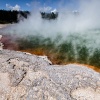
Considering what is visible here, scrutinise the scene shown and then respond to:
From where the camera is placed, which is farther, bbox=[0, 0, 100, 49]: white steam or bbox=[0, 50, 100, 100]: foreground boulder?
bbox=[0, 0, 100, 49]: white steam

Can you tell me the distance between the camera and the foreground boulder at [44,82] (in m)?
11.6

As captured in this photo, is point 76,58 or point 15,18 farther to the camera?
point 15,18

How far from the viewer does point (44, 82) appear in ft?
41.4

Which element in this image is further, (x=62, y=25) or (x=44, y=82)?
(x=62, y=25)

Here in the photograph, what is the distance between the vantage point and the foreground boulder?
1162cm

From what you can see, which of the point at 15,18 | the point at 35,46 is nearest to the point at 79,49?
the point at 35,46

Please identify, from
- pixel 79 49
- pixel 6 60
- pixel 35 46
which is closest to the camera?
pixel 6 60

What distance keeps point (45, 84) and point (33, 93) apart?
1.13 m

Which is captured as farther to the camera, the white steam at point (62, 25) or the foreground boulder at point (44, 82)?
the white steam at point (62, 25)

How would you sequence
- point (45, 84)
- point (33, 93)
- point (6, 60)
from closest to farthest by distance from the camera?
point (33, 93) → point (45, 84) → point (6, 60)

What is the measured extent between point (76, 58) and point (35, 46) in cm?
810

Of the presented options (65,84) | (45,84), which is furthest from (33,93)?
(65,84)

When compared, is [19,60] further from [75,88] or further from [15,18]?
[15,18]

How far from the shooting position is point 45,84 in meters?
12.4
